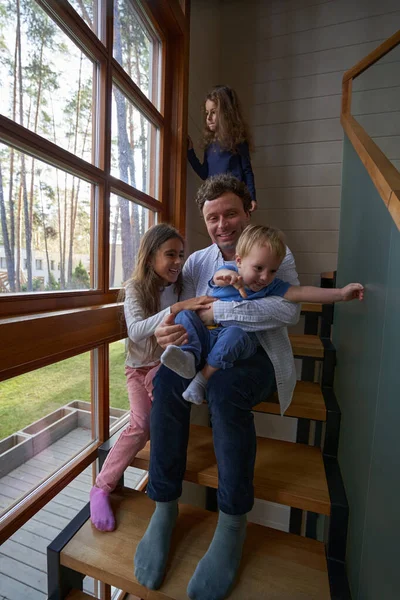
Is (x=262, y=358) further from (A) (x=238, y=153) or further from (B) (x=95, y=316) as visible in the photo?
(A) (x=238, y=153)

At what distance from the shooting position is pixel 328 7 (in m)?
2.37

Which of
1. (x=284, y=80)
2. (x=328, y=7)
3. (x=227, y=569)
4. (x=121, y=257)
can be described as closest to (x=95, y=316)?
(x=121, y=257)

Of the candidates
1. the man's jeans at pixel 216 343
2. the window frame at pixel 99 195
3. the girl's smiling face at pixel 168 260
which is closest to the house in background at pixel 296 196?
the window frame at pixel 99 195

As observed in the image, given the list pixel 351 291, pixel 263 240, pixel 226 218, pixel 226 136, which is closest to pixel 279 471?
pixel 351 291

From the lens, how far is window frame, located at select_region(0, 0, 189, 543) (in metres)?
0.91

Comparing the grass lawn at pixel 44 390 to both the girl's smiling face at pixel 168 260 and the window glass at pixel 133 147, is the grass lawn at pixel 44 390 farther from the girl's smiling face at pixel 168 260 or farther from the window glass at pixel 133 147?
the window glass at pixel 133 147

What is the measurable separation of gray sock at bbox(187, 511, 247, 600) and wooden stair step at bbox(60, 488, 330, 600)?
0.05 meters

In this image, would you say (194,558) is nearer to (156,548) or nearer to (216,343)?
(156,548)

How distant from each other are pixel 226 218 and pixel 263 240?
302 mm

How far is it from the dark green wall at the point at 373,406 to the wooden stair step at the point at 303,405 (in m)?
0.10

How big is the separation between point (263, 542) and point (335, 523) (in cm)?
24

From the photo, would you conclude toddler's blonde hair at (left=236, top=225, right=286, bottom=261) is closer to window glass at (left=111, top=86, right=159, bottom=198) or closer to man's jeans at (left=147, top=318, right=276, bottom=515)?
man's jeans at (left=147, top=318, right=276, bottom=515)

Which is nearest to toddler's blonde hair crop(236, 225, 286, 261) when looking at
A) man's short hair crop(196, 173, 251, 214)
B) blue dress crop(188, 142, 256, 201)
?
man's short hair crop(196, 173, 251, 214)

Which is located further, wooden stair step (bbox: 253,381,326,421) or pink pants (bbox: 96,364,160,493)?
wooden stair step (bbox: 253,381,326,421)
